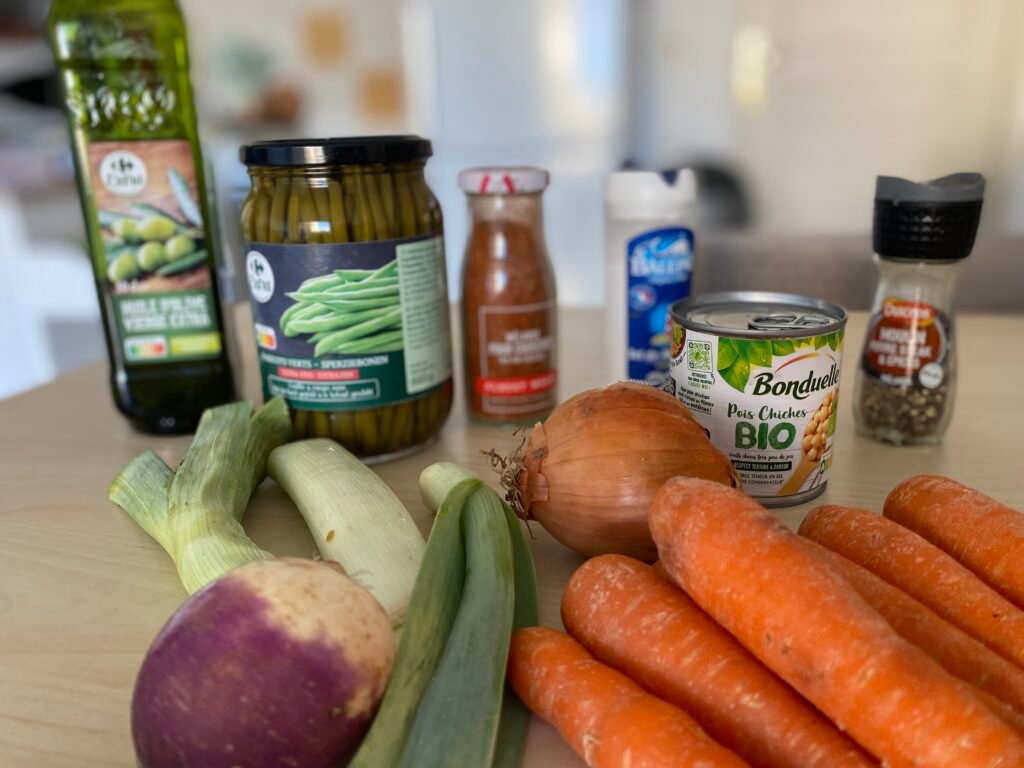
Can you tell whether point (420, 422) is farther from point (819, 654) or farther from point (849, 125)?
point (849, 125)

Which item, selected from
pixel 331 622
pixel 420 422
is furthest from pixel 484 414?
pixel 331 622

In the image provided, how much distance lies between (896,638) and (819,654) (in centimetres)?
4

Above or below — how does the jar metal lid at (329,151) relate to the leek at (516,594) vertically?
above

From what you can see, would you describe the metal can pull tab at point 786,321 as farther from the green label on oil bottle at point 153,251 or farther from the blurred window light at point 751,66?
the blurred window light at point 751,66

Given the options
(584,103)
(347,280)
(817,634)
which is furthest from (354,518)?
(584,103)

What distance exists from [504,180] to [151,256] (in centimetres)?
38

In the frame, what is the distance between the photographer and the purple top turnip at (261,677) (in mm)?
382

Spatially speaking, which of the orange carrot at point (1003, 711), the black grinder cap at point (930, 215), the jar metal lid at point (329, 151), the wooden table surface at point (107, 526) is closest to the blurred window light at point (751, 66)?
the wooden table surface at point (107, 526)

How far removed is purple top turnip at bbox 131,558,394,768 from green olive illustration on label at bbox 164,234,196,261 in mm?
504

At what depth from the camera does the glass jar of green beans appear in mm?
702

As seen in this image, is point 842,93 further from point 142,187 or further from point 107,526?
point 107,526

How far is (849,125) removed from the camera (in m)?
2.85

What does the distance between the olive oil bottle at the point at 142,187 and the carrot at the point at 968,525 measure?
702 millimetres

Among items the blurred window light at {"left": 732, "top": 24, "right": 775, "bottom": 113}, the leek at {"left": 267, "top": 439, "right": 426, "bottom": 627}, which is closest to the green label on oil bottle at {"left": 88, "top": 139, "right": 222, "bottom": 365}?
the leek at {"left": 267, "top": 439, "right": 426, "bottom": 627}
